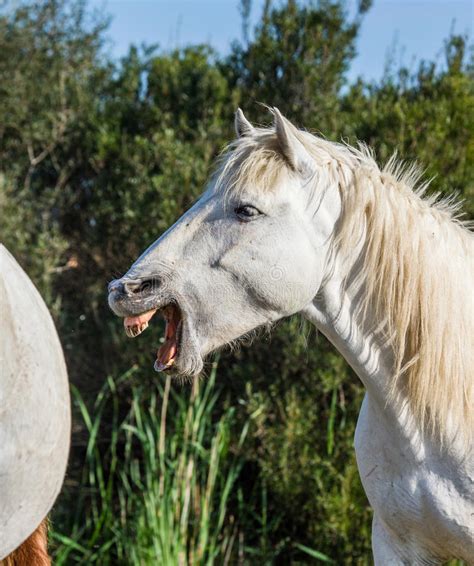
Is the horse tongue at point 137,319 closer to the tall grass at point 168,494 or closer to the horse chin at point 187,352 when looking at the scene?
the horse chin at point 187,352

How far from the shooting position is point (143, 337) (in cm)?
480

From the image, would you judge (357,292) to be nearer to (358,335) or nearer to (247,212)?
(358,335)

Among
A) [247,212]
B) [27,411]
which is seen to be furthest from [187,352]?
[27,411]

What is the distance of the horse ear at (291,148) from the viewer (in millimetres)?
2215

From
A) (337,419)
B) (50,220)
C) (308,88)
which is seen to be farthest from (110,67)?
(337,419)

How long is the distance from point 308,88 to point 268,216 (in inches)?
115

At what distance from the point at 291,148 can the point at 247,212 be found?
0.22 meters

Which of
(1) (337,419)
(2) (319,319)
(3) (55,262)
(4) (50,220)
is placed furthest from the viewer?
(4) (50,220)

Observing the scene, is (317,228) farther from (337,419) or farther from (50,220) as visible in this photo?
(50,220)

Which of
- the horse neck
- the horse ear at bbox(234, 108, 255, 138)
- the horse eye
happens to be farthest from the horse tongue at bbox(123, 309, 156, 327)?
the horse ear at bbox(234, 108, 255, 138)

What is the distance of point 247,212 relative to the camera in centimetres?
223

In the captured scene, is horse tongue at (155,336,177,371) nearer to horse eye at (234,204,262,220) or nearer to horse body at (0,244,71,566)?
horse eye at (234,204,262,220)

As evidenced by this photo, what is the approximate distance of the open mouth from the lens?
2.23m

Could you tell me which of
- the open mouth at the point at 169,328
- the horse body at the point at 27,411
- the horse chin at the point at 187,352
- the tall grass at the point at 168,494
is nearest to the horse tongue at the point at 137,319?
the open mouth at the point at 169,328
